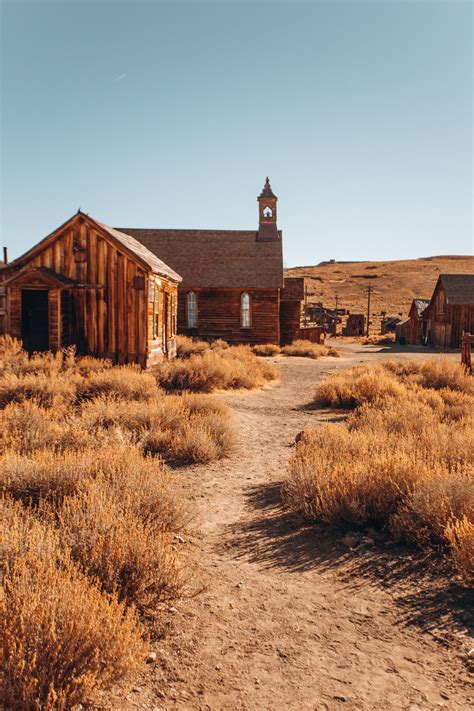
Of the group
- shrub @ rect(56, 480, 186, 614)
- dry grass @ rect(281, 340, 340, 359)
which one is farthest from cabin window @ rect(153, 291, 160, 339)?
shrub @ rect(56, 480, 186, 614)

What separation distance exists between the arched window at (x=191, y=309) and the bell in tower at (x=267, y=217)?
5.79 meters

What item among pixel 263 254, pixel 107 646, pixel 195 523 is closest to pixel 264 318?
pixel 263 254

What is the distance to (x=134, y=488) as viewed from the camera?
419cm

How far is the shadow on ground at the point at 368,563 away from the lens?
10.2 feet

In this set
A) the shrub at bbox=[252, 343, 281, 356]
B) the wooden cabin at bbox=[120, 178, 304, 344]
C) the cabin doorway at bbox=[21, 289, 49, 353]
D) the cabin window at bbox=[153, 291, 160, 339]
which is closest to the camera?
the cabin window at bbox=[153, 291, 160, 339]

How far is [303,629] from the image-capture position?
295 centimetres

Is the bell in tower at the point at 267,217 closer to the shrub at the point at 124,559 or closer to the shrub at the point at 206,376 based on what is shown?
the shrub at the point at 206,376

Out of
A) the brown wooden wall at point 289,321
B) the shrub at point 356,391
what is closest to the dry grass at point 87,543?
the shrub at point 356,391

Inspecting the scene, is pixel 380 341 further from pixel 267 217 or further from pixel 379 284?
pixel 379 284

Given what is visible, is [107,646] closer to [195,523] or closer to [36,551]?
[36,551]

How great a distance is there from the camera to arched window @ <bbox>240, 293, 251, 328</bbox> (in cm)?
2612

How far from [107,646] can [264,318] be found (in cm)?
2424

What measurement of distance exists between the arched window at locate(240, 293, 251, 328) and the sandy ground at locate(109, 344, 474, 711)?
21722 millimetres

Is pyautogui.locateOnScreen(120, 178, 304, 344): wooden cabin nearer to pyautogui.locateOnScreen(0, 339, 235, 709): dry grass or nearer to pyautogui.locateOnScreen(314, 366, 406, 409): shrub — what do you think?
pyautogui.locateOnScreen(314, 366, 406, 409): shrub
